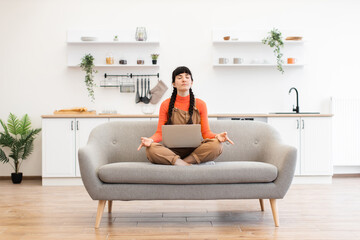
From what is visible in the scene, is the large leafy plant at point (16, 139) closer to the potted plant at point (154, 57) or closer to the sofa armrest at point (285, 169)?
the potted plant at point (154, 57)

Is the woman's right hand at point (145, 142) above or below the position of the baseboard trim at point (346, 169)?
above

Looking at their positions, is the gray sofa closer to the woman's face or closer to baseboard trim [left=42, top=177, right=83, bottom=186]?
the woman's face

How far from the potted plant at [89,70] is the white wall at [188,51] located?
10cm

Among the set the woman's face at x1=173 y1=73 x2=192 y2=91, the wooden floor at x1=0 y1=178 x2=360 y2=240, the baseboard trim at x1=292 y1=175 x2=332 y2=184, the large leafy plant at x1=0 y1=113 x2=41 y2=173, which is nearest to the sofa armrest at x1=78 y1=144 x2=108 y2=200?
the wooden floor at x1=0 y1=178 x2=360 y2=240

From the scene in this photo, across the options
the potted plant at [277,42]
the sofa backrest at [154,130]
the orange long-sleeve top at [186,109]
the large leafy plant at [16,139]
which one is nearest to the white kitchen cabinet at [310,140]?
the potted plant at [277,42]

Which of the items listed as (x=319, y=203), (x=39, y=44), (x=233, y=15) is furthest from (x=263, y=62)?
(x=39, y=44)

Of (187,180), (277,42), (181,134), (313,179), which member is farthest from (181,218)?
(277,42)

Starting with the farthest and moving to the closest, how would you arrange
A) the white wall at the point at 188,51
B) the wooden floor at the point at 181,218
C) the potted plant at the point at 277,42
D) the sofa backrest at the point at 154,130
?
the white wall at the point at 188,51, the potted plant at the point at 277,42, the sofa backrest at the point at 154,130, the wooden floor at the point at 181,218

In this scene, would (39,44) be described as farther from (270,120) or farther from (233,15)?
(270,120)

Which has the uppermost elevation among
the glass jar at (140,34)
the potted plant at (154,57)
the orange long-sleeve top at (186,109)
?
the glass jar at (140,34)

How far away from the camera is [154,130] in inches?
129

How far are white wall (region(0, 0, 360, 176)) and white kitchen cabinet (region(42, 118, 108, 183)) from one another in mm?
552

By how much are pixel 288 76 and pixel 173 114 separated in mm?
2741

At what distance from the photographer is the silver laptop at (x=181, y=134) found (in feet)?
9.41
